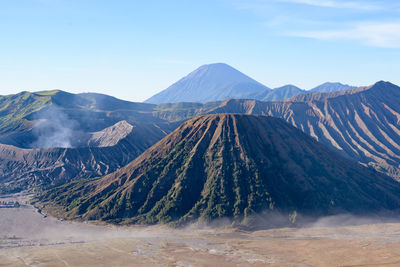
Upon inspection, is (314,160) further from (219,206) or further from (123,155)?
(123,155)

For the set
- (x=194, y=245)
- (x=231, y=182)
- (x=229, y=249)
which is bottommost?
(x=194, y=245)

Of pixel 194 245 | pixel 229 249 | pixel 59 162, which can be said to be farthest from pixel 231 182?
pixel 59 162

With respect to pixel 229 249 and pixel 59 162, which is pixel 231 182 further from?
pixel 59 162

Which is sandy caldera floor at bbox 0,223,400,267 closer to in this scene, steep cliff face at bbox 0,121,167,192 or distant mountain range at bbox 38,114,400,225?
distant mountain range at bbox 38,114,400,225

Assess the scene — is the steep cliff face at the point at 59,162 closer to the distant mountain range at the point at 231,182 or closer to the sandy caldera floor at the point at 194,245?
the distant mountain range at the point at 231,182

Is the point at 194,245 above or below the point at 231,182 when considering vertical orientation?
below

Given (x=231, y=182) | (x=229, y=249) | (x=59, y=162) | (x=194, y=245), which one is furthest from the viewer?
(x=59, y=162)

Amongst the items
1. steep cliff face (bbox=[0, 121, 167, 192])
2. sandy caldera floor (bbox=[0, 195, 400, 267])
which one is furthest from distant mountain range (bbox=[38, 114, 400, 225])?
steep cliff face (bbox=[0, 121, 167, 192])

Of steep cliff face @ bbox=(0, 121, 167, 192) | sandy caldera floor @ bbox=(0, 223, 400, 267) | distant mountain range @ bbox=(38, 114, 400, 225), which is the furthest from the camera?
steep cliff face @ bbox=(0, 121, 167, 192)
